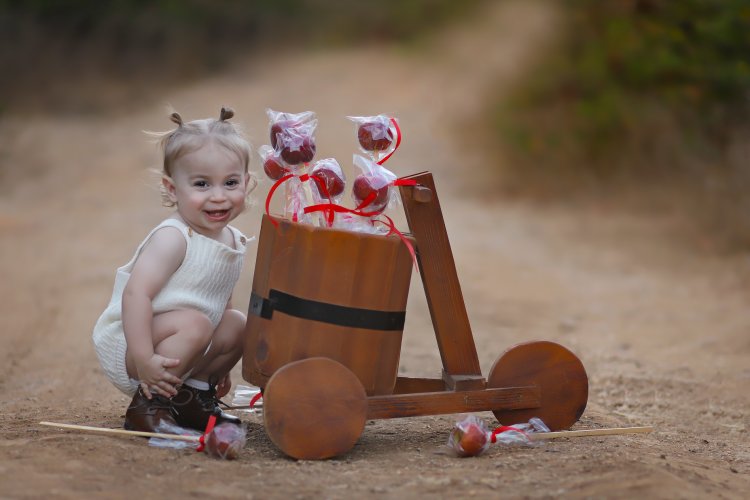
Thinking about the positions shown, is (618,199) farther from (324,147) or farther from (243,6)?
(243,6)

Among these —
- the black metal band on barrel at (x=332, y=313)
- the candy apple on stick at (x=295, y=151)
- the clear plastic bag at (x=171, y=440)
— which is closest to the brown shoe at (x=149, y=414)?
the clear plastic bag at (x=171, y=440)

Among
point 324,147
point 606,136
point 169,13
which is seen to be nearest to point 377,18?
point 169,13

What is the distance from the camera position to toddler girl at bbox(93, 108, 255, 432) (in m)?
3.56

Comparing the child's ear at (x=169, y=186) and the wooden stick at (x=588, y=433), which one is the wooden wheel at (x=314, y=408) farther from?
the child's ear at (x=169, y=186)

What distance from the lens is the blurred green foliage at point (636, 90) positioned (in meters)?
10.2

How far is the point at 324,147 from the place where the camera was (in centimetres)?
1490

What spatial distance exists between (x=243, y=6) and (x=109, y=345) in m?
21.3

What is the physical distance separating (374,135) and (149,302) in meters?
1.00

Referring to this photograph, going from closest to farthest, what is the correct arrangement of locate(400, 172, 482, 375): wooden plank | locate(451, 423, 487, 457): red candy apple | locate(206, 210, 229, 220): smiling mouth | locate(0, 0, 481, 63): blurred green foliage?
locate(451, 423, 487, 457): red candy apple, locate(400, 172, 482, 375): wooden plank, locate(206, 210, 229, 220): smiling mouth, locate(0, 0, 481, 63): blurred green foliage

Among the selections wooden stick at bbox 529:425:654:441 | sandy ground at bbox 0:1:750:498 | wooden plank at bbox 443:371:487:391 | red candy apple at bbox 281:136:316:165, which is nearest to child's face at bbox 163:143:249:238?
red candy apple at bbox 281:136:316:165

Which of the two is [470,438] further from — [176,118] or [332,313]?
[176,118]

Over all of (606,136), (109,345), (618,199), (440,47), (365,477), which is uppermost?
(440,47)

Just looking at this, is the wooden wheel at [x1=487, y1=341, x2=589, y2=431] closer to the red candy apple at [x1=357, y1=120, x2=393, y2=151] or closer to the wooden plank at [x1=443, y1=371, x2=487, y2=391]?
the wooden plank at [x1=443, y1=371, x2=487, y2=391]

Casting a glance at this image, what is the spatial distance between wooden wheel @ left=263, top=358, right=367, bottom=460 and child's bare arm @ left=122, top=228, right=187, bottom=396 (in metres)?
0.44
